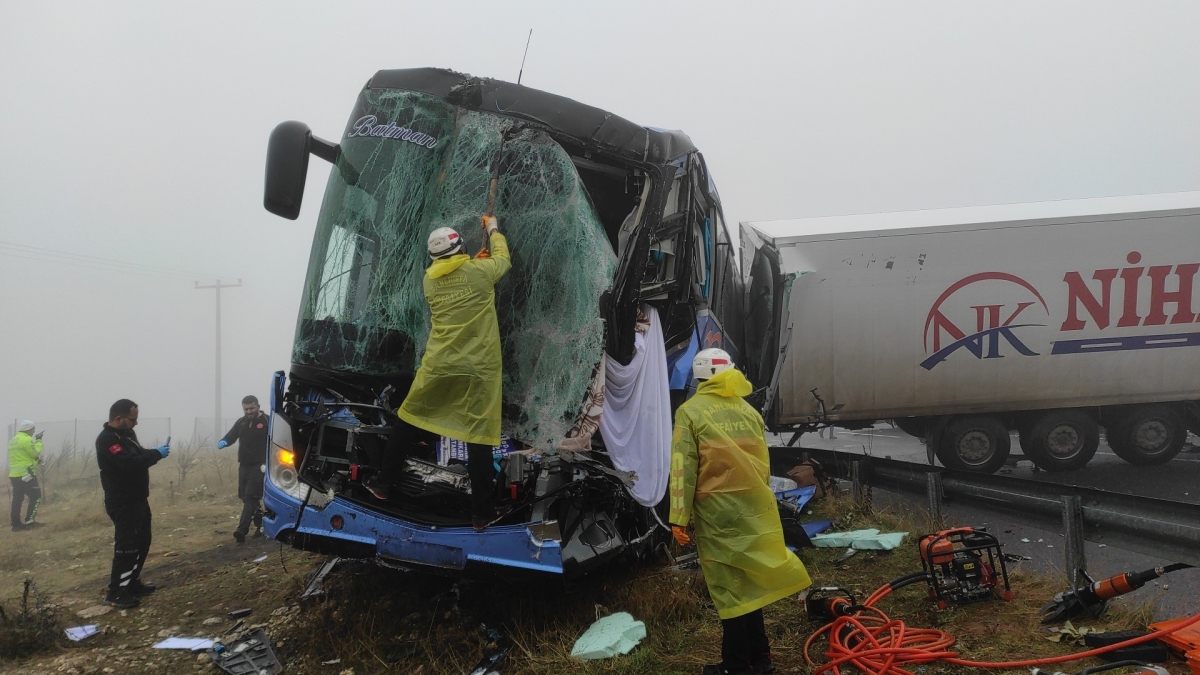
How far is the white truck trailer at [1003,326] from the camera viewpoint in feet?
28.6

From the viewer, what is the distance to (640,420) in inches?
166

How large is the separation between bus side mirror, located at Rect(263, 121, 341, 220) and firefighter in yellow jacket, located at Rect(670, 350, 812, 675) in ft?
7.95

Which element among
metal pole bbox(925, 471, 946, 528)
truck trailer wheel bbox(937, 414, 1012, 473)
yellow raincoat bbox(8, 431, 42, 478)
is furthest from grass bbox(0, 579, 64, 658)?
truck trailer wheel bbox(937, 414, 1012, 473)

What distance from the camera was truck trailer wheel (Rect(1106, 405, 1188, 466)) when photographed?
9180 mm

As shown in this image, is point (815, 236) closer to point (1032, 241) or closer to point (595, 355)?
point (1032, 241)

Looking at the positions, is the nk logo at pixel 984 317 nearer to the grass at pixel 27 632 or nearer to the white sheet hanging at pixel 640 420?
the white sheet hanging at pixel 640 420

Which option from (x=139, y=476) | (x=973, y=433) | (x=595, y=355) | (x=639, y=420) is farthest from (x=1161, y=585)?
(x=139, y=476)

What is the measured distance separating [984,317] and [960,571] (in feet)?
19.4

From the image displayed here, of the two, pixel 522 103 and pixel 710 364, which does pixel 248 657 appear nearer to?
pixel 710 364

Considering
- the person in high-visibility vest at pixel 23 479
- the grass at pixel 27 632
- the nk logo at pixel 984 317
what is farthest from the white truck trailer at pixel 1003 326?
the person in high-visibility vest at pixel 23 479

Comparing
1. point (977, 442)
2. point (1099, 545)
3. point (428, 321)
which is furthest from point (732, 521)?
point (977, 442)

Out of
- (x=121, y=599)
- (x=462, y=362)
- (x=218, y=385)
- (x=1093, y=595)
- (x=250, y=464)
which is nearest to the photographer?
(x=1093, y=595)

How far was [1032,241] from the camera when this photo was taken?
29.1ft

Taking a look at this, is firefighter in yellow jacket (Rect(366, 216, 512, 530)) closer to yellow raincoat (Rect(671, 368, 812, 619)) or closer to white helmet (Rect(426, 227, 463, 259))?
white helmet (Rect(426, 227, 463, 259))
